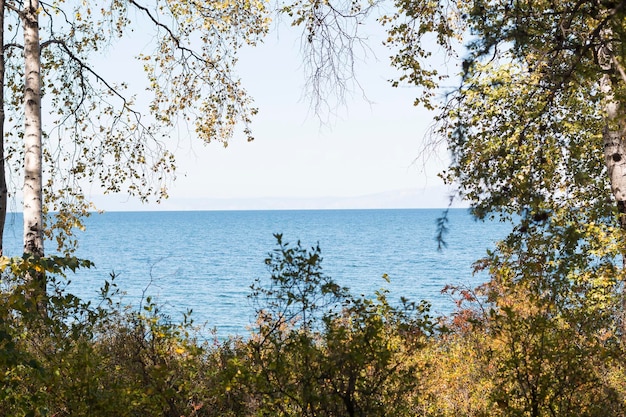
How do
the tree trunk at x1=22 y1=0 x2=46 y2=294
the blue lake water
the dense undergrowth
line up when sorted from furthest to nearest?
1. the blue lake water
2. the tree trunk at x1=22 y1=0 x2=46 y2=294
3. the dense undergrowth

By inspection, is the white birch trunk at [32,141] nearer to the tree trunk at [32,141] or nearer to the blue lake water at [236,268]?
the tree trunk at [32,141]

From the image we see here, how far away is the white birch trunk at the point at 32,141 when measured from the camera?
326 inches

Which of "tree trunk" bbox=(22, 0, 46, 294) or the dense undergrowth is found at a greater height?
"tree trunk" bbox=(22, 0, 46, 294)

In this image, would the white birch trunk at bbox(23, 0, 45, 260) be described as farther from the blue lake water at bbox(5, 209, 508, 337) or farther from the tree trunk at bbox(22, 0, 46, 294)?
the blue lake water at bbox(5, 209, 508, 337)

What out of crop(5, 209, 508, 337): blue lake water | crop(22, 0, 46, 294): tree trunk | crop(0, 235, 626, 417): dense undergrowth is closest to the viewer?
crop(0, 235, 626, 417): dense undergrowth

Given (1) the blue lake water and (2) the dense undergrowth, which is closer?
(2) the dense undergrowth

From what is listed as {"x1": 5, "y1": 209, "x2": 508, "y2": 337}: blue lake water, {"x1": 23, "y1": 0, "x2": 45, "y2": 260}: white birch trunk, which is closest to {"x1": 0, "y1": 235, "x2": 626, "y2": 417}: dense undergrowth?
{"x1": 23, "y1": 0, "x2": 45, "y2": 260}: white birch trunk

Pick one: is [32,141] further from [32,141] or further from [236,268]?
[236,268]

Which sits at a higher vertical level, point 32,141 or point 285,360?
point 32,141

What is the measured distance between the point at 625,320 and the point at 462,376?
2.94 m

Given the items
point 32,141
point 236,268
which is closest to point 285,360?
point 32,141

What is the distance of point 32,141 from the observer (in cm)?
835

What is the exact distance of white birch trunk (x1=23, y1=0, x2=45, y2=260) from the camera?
27.1ft

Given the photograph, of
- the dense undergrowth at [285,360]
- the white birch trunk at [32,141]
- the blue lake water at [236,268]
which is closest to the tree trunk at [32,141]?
the white birch trunk at [32,141]
